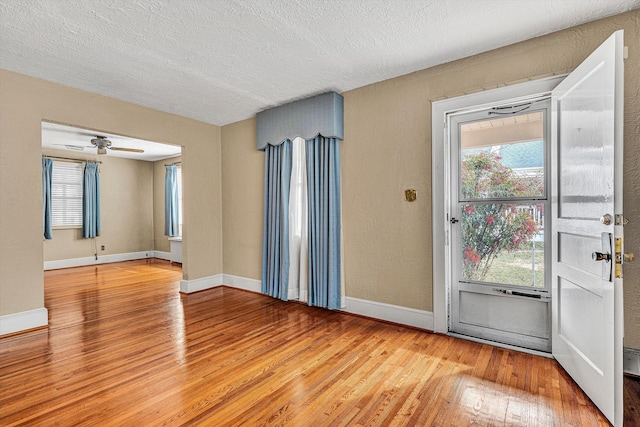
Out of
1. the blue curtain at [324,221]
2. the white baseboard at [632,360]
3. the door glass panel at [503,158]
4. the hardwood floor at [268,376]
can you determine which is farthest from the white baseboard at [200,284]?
the white baseboard at [632,360]

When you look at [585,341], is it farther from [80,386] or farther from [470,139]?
[80,386]

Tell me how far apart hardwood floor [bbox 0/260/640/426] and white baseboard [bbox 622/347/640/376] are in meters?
0.10

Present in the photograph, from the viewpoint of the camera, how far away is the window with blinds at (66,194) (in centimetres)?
656

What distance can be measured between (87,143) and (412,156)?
611 cm

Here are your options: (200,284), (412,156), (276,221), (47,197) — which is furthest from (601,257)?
(47,197)

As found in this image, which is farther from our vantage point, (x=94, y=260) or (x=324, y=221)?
(x=94, y=260)

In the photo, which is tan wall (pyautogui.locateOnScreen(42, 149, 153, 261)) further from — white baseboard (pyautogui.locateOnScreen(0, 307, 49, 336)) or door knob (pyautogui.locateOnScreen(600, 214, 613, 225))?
door knob (pyautogui.locateOnScreen(600, 214, 613, 225))

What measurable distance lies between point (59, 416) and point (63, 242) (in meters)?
6.28

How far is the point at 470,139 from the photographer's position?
9.45 feet

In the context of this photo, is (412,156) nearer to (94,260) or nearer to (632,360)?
(632,360)

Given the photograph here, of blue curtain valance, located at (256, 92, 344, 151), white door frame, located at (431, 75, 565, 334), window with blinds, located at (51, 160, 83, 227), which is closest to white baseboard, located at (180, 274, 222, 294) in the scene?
blue curtain valance, located at (256, 92, 344, 151)

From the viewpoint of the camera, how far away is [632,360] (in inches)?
85.5

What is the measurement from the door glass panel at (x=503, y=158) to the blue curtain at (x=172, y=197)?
6.49 metres

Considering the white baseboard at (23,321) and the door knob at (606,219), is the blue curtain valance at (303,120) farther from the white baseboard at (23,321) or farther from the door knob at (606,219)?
the white baseboard at (23,321)
